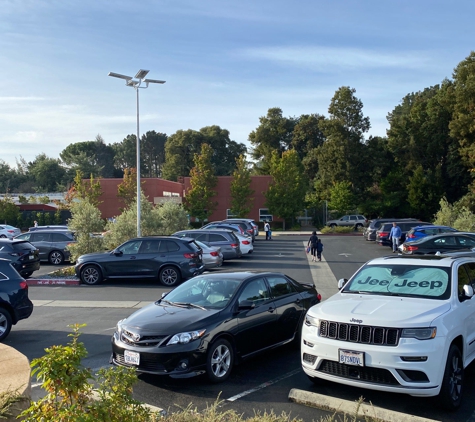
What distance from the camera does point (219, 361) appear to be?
7320 millimetres

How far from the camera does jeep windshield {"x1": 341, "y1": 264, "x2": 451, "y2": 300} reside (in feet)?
23.2

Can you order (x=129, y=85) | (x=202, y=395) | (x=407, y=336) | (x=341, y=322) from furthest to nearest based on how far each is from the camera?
(x=129, y=85) → (x=202, y=395) → (x=341, y=322) → (x=407, y=336)

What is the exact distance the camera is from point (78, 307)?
13.8 meters

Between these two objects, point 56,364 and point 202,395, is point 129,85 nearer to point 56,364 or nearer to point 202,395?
point 202,395

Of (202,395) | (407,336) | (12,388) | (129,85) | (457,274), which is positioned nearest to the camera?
(12,388)

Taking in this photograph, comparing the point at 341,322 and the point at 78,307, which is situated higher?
the point at 341,322

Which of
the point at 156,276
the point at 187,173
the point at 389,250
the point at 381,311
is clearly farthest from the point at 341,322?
the point at 187,173

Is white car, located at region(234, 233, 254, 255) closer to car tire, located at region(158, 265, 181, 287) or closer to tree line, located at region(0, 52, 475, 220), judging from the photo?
car tire, located at region(158, 265, 181, 287)

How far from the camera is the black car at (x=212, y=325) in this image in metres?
6.93

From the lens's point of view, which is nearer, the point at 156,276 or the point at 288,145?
the point at 156,276

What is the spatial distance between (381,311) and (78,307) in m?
9.59

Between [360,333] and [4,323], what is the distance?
7111mm

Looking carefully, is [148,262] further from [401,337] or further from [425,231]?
[425,231]

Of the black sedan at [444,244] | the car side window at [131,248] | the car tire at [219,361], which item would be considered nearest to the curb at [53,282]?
the car side window at [131,248]
